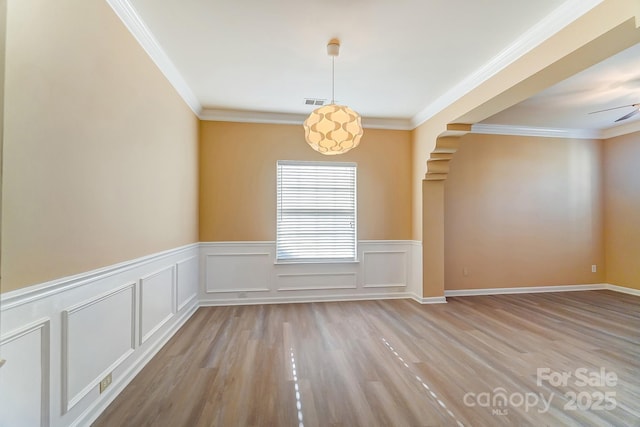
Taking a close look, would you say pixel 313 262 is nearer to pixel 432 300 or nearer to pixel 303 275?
pixel 303 275

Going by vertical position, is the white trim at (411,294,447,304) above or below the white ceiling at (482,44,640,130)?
below

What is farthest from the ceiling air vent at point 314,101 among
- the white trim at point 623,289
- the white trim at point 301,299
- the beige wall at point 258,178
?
the white trim at point 623,289

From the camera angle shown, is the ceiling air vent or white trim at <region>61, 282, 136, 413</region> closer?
white trim at <region>61, 282, 136, 413</region>

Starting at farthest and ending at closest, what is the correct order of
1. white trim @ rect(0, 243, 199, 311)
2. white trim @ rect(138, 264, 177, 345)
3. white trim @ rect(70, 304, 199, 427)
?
white trim @ rect(138, 264, 177, 345) < white trim @ rect(70, 304, 199, 427) < white trim @ rect(0, 243, 199, 311)

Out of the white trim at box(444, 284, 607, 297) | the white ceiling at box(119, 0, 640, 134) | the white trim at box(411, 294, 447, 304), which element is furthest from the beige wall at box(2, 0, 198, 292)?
the white trim at box(444, 284, 607, 297)

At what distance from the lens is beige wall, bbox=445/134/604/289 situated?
4.66 m

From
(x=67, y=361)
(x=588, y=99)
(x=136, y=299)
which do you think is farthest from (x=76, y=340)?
(x=588, y=99)

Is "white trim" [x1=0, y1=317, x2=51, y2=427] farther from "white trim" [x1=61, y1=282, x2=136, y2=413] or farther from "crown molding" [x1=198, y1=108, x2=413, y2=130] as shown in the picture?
"crown molding" [x1=198, y1=108, x2=413, y2=130]

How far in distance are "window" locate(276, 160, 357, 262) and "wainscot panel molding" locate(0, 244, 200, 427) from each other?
1.95 meters

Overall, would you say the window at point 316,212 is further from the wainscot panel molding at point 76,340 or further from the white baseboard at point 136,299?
the wainscot panel molding at point 76,340

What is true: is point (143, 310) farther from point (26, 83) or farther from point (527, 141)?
point (527, 141)

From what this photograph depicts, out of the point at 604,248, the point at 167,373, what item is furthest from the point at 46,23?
the point at 604,248

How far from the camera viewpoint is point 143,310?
239cm

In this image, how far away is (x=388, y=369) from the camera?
7.78 feet
